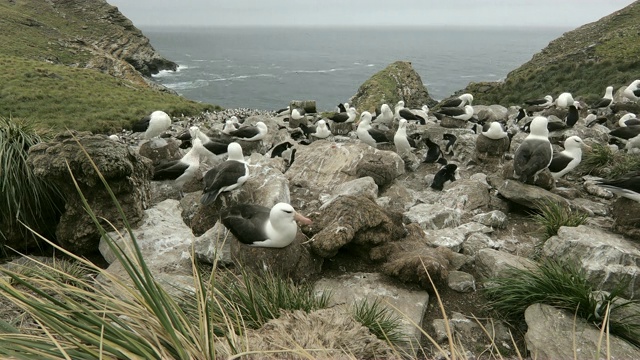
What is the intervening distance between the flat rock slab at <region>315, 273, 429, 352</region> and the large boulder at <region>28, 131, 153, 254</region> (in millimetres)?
3504

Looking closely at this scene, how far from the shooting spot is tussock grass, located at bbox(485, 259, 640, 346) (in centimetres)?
425

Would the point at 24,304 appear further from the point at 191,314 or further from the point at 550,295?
the point at 550,295

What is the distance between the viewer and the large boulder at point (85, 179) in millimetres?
5871

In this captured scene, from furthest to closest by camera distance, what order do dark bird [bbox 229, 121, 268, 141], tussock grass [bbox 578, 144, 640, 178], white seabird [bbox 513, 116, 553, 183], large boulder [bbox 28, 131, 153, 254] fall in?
dark bird [bbox 229, 121, 268, 141]
tussock grass [bbox 578, 144, 640, 178]
white seabird [bbox 513, 116, 553, 183]
large boulder [bbox 28, 131, 153, 254]

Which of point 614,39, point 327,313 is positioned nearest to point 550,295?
point 327,313

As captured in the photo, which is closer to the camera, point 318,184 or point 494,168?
point 318,184

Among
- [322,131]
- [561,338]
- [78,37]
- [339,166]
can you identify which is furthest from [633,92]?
[78,37]

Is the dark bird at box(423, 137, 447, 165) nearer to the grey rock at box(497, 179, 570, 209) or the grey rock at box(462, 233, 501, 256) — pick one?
the grey rock at box(497, 179, 570, 209)

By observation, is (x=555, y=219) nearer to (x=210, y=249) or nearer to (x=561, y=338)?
(x=561, y=338)

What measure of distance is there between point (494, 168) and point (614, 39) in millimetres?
37454

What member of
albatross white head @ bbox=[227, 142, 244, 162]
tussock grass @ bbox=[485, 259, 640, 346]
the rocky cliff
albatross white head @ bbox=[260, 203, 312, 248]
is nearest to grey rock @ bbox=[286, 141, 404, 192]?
albatross white head @ bbox=[227, 142, 244, 162]

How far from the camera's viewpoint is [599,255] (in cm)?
529

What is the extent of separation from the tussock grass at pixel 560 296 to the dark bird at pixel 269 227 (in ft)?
8.55

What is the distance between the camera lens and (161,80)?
7219 cm
